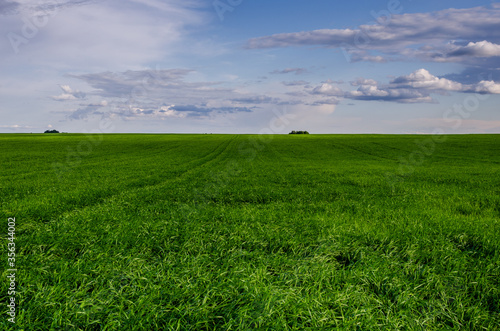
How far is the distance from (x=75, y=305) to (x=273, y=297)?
2938 millimetres

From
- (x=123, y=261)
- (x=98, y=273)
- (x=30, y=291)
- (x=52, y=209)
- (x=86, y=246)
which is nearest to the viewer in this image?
(x=30, y=291)

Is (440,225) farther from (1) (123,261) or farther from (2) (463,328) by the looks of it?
(1) (123,261)

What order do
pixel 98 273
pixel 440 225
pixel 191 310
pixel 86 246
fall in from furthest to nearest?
pixel 440 225, pixel 86 246, pixel 98 273, pixel 191 310

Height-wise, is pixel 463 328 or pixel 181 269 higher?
pixel 181 269

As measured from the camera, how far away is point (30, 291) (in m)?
4.84

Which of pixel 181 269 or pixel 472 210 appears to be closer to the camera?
pixel 181 269

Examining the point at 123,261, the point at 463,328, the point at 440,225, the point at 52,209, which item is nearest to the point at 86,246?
the point at 123,261

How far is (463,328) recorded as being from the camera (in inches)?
182

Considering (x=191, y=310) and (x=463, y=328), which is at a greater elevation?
(x=191, y=310)

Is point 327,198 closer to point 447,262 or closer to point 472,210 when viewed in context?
point 472,210

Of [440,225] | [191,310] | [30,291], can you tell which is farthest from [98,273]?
[440,225]

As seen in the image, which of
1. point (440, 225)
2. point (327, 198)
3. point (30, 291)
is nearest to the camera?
point (30, 291)

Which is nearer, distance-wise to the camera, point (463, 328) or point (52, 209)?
point (463, 328)

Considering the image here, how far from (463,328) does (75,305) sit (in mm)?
5911
